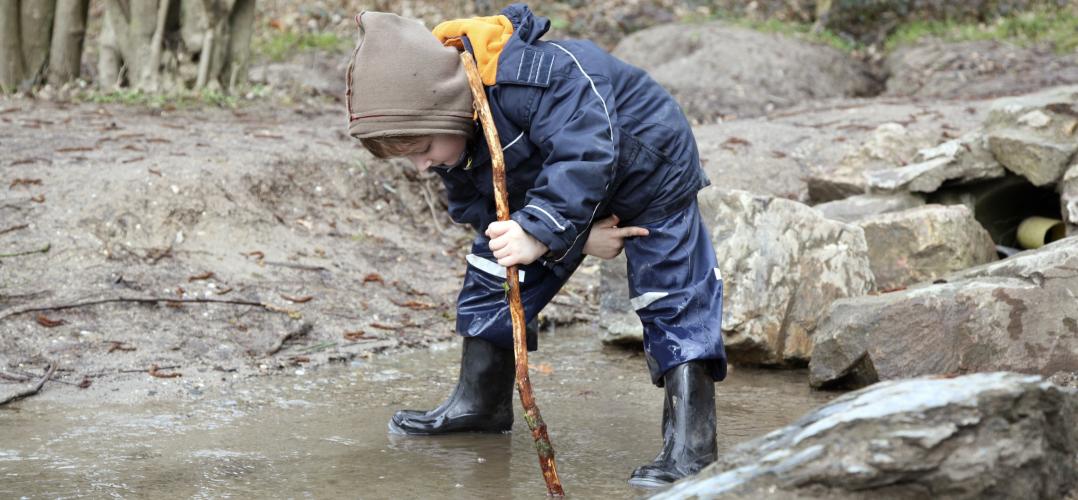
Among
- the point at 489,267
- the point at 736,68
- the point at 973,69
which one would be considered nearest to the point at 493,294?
the point at 489,267

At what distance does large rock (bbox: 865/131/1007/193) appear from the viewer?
576cm

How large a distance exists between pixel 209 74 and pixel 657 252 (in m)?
6.14

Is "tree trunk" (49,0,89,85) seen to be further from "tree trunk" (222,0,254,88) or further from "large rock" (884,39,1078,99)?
"large rock" (884,39,1078,99)

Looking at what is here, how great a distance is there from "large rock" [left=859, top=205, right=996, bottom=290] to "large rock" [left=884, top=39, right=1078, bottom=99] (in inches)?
175

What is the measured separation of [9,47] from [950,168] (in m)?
6.51

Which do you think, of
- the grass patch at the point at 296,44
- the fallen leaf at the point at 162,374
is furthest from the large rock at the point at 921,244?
the grass patch at the point at 296,44

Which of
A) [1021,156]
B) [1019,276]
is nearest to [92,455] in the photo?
[1019,276]

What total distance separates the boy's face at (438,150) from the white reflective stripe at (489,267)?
401 millimetres

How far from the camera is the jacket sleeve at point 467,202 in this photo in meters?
3.46

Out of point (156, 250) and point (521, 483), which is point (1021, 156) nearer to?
point (521, 483)

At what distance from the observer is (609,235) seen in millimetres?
3332

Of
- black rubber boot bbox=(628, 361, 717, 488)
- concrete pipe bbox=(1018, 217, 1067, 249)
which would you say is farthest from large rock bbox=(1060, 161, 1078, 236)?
black rubber boot bbox=(628, 361, 717, 488)

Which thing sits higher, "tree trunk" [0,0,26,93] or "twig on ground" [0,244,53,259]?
"tree trunk" [0,0,26,93]

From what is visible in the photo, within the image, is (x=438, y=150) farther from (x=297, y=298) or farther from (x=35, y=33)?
(x=35, y=33)
